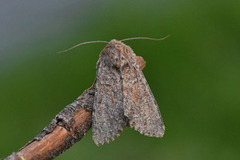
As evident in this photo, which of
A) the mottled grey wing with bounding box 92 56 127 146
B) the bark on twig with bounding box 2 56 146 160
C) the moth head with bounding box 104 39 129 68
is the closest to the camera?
the bark on twig with bounding box 2 56 146 160

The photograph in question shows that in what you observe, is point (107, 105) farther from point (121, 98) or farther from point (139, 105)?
point (139, 105)

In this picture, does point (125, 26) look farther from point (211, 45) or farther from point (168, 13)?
point (211, 45)

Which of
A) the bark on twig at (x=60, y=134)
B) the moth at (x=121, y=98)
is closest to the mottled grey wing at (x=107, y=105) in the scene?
the moth at (x=121, y=98)

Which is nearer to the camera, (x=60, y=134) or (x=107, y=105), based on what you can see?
(x=60, y=134)

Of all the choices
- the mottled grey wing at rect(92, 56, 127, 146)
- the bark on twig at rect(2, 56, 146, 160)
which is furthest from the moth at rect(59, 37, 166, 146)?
the bark on twig at rect(2, 56, 146, 160)

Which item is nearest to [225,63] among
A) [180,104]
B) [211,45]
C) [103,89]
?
[211,45]

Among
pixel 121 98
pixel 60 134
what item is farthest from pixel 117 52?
pixel 60 134

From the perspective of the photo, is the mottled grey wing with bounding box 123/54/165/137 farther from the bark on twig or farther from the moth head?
the bark on twig
